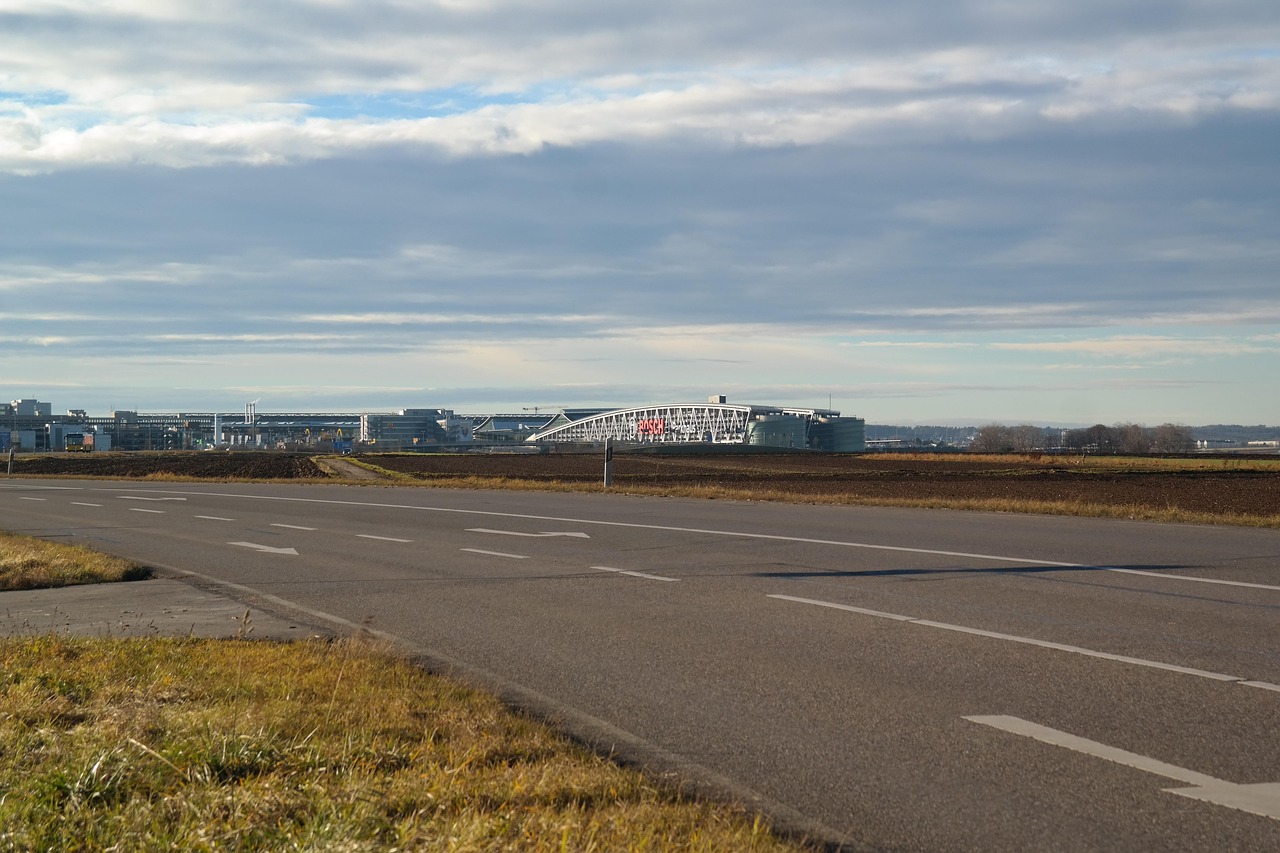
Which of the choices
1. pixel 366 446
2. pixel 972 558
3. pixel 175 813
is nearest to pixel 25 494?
pixel 972 558

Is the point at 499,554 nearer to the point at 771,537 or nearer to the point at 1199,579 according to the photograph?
the point at 771,537

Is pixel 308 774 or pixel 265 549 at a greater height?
pixel 308 774

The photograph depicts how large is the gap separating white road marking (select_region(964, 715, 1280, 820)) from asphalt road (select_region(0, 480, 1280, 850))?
16 millimetres

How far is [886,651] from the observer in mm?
8805

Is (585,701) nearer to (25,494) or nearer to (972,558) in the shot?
(972,558)

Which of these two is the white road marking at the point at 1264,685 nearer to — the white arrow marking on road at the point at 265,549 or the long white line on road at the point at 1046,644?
the long white line on road at the point at 1046,644

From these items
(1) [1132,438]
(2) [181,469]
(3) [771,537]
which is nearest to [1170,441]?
(1) [1132,438]

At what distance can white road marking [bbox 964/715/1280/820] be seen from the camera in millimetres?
5156

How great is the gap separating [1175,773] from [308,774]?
13.0 feet

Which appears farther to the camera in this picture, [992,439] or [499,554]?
[992,439]

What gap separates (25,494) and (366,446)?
469 feet

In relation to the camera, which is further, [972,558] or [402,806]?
[972,558]

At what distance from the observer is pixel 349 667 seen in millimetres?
8023

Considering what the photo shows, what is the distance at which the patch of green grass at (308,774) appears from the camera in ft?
14.8
